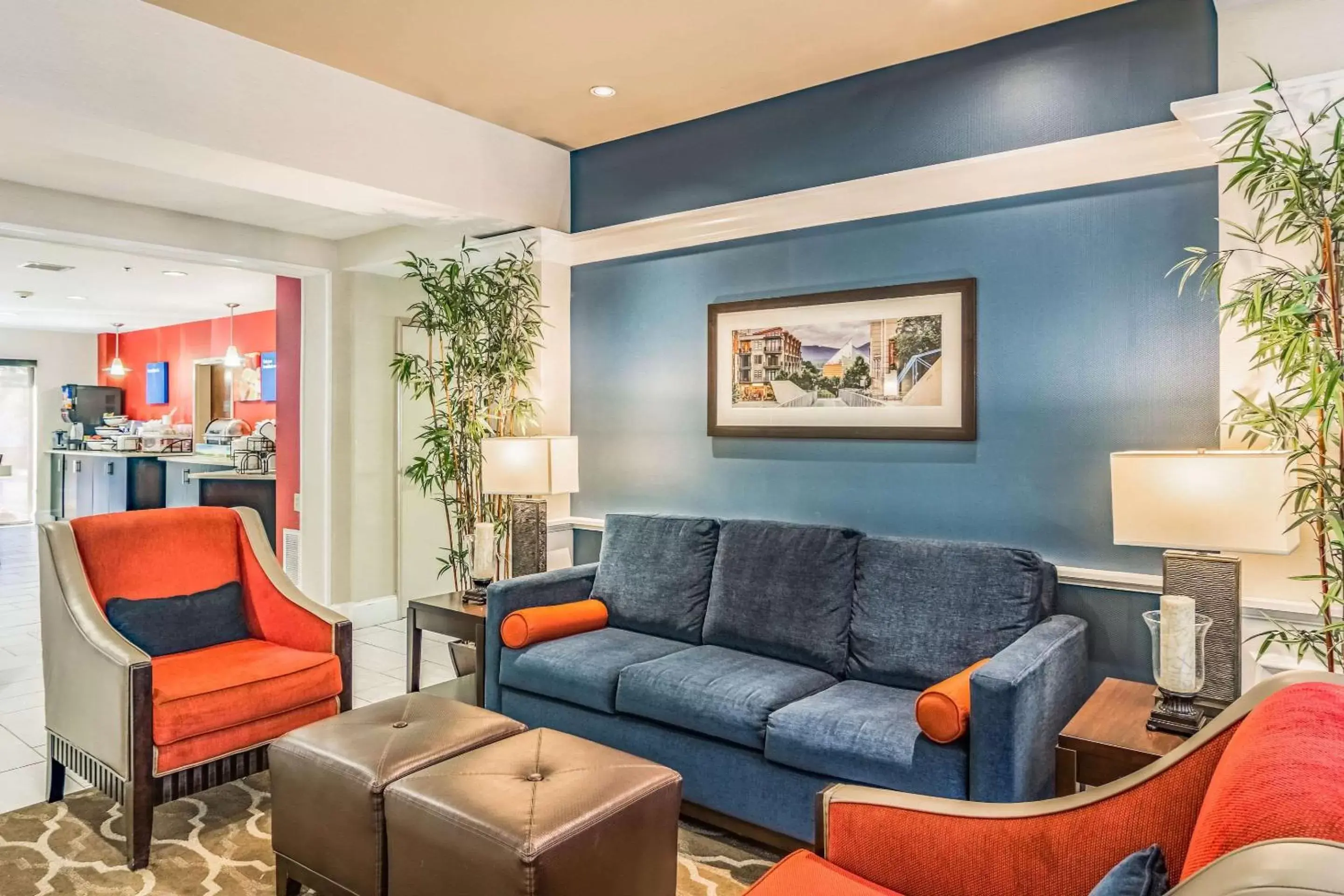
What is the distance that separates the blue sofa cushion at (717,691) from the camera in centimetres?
266

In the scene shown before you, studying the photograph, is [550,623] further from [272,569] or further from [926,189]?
[926,189]

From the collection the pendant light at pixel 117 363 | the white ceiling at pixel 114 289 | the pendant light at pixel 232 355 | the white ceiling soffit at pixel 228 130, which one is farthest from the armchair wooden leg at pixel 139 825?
the pendant light at pixel 117 363

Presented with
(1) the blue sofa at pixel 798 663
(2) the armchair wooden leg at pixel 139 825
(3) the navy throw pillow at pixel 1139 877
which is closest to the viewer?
(3) the navy throw pillow at pixel 1139 877

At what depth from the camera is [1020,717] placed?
7.35ft

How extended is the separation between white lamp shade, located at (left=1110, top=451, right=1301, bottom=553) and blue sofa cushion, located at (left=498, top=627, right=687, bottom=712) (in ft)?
5.49

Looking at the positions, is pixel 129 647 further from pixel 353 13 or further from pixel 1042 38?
pixel 1042 38

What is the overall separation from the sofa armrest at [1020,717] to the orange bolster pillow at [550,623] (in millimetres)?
1703

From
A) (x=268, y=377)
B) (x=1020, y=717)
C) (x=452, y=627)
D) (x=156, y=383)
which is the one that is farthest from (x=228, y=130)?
(x=156, y=383)

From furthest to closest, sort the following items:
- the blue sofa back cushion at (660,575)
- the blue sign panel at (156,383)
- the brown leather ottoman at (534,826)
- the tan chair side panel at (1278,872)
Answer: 1. the blue sign panel at (156,383)
2. the blue sofa back cushion at (660,575)
3. the brown leather ottoman at (534,826)
4. the tan chair side panel at (1278,872)

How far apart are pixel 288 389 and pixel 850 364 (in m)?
4.03

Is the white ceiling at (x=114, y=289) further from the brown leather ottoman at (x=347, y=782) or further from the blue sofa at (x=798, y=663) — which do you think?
the brown leather ottoman at (x=347, y=782)

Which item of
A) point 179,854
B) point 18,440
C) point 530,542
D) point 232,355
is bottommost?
point 179,854

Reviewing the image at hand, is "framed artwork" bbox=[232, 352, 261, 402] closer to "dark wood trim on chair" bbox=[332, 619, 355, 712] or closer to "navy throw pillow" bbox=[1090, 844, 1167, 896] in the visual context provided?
"dark wood trim on chair" bbox=[332, 619, 355, 712]

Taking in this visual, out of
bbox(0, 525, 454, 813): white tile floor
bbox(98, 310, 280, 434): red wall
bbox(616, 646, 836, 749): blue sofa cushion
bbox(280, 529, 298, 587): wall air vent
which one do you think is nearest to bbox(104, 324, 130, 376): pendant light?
bbox(98, 310, 280, 434): red wall
